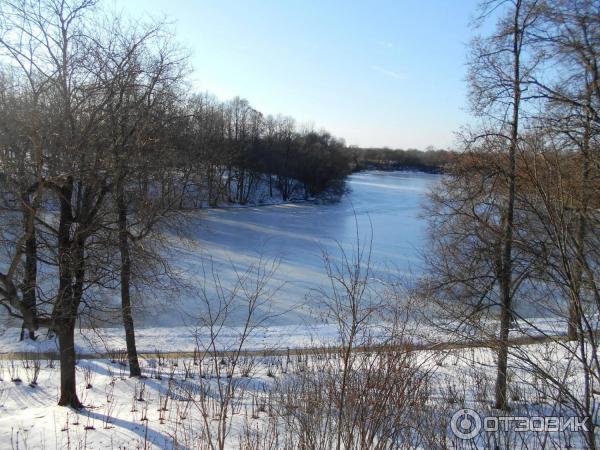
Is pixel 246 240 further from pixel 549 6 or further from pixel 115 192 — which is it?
pixel 549 6

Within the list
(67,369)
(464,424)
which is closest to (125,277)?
(67,369)

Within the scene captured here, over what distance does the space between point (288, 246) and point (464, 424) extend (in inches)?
813

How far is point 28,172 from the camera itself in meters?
6.50

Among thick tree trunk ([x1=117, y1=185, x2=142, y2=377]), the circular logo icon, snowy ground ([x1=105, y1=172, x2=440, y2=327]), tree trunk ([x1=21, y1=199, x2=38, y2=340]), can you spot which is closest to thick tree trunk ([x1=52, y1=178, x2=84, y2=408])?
tree trunk ([x1=21, y1=199, x2=38, y2=340])

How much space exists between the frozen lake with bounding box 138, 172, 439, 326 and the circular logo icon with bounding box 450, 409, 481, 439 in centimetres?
179

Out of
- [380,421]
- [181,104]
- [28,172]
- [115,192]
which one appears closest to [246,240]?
[181,104]

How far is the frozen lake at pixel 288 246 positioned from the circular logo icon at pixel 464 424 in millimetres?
1795

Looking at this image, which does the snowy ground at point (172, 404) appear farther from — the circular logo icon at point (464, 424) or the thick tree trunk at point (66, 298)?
the thick tree trunk at point (66, 298)

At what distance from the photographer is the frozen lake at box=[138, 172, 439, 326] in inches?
567

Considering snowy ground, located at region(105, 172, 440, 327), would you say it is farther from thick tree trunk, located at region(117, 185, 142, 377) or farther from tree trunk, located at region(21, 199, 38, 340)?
tree trunk, located at region(21, 199, 38, 340)

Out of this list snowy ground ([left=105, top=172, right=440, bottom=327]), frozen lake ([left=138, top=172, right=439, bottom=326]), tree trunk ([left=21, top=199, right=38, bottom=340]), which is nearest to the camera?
tree trunk ([left=21, top=199, right=38, bottom=340])

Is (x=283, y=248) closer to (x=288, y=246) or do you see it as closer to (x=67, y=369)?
(x=288, y=246)

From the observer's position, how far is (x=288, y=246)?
2436 cm

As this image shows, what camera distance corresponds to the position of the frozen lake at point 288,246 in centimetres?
1441
